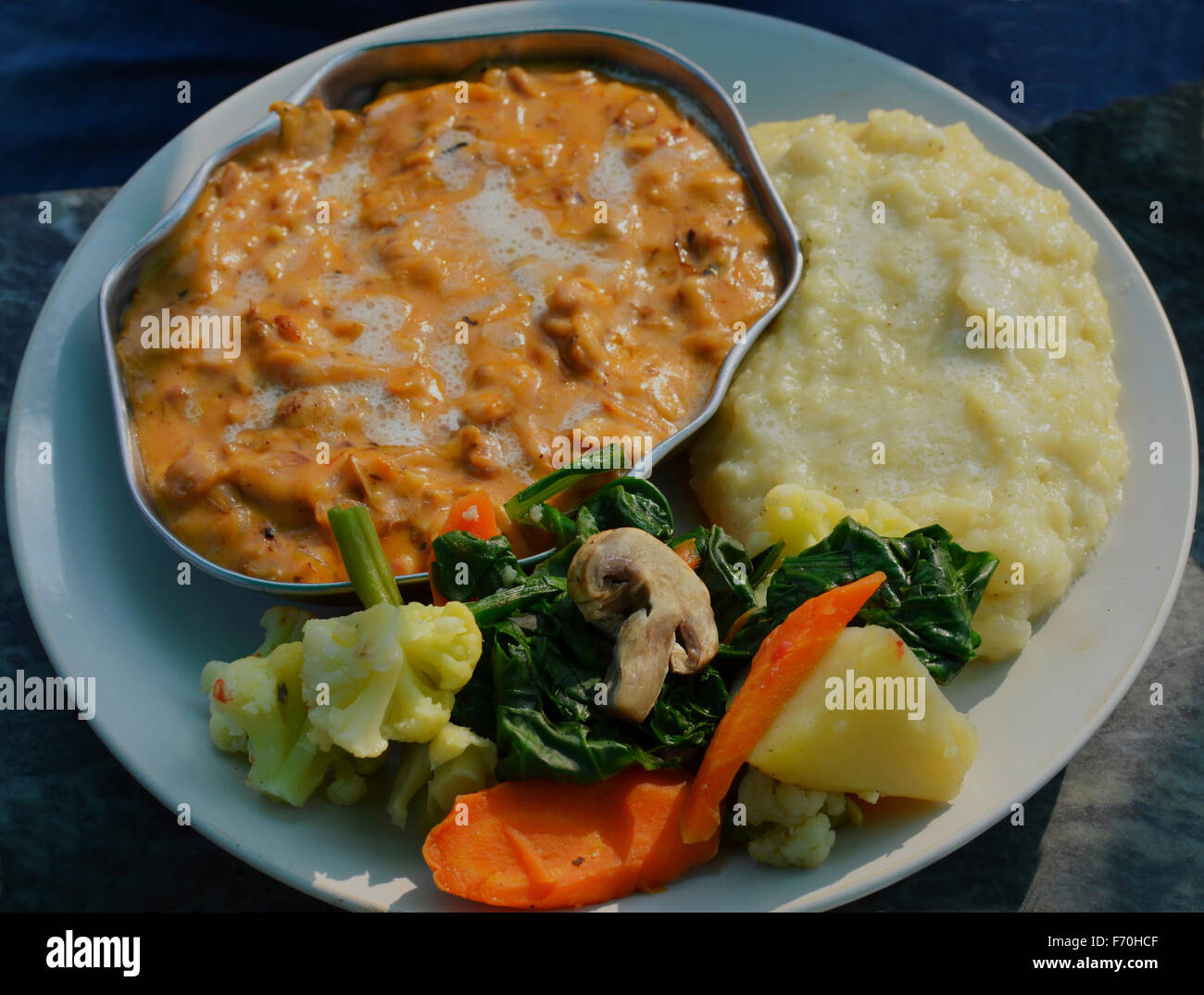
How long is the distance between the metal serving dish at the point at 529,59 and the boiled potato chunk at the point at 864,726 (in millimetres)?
1139

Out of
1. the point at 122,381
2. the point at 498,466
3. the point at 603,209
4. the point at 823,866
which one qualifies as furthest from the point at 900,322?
the point at 122,381

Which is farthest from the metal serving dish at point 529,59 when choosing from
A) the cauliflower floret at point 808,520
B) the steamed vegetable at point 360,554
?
the steamed vegetable at point 360,554

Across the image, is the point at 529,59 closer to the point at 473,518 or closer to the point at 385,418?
the point at 385,418

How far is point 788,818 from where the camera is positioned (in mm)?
3354

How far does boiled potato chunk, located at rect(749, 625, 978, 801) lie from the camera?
321cm

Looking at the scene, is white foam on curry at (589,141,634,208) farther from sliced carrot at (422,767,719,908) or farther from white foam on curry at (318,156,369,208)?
sliced carrot at (422,767,719,908)

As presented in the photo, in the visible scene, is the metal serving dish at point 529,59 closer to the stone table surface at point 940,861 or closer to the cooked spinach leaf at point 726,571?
the cooked spinach leaf at point 726,571

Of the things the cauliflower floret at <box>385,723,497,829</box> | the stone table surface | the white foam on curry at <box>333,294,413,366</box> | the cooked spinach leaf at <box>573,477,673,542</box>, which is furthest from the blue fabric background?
the cauliflower floret at <box>385,723,497,829</box>

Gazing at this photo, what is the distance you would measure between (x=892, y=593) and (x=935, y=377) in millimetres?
1030

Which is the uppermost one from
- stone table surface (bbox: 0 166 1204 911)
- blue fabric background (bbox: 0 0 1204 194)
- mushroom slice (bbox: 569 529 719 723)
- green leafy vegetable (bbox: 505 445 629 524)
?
blue fabric background (bbox: 0 0 1204 194)

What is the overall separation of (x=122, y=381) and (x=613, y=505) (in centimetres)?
187

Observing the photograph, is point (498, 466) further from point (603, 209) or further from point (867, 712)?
point (867, 712)

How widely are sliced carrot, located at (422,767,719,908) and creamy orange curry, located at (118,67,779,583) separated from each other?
90 centimetres

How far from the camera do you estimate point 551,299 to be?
4305 millimetres
